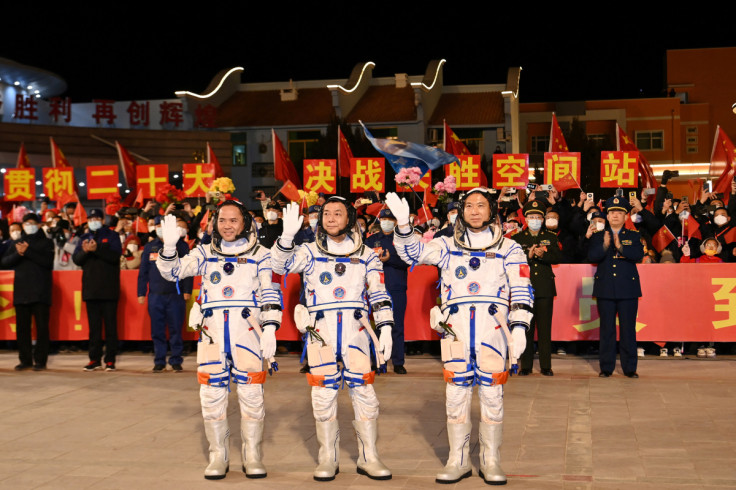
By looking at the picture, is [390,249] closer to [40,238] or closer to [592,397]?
[592,397]

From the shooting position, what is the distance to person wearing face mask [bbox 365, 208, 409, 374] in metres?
11.9

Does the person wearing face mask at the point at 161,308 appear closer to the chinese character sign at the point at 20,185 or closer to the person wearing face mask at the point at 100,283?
the person wearing face mask at the point at 100,283

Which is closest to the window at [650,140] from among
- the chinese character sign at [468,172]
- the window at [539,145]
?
the window at [539,145]

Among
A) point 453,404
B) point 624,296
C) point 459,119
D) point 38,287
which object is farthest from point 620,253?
point 459,119

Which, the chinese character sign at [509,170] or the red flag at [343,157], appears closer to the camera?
the chinese character sign at [509,170]

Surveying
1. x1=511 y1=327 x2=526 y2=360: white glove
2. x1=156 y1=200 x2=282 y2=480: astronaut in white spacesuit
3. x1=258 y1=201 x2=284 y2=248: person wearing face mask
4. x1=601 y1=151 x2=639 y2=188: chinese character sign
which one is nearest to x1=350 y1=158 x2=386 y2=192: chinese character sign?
x1=601 y1=151 x2=639 y2=188: chinese character sign

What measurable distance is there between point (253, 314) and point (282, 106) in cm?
4040

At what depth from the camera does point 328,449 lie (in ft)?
22.3

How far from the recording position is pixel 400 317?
1233 centimetres

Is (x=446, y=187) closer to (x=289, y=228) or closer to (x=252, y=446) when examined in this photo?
(x=289, y=228)

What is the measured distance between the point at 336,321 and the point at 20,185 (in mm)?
16628

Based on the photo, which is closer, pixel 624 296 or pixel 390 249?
pixel 624 296

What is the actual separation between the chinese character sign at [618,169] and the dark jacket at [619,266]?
576 cm

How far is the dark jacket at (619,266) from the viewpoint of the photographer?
11.1 m
